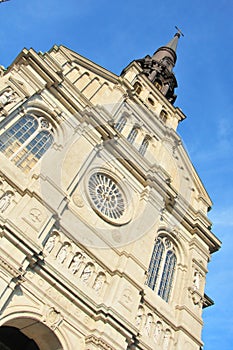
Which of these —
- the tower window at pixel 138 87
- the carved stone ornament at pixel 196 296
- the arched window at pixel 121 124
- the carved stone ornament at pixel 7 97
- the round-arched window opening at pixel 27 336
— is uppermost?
the tower window at pixel 138 87

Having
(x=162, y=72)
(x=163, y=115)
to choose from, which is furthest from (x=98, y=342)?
(x=162, y=72)

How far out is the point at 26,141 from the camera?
15.9 meters

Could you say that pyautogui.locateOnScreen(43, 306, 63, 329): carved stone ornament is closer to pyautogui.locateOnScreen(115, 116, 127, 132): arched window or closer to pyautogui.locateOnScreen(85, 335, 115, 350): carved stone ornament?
pyautogui.locateOnScreen(85, 335, 115, 350): carved stone ornament

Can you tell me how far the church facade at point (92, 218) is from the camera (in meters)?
12.8

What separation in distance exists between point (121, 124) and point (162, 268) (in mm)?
7639

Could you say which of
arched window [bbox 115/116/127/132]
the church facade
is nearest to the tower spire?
the church facade

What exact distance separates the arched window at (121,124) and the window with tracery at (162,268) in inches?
232

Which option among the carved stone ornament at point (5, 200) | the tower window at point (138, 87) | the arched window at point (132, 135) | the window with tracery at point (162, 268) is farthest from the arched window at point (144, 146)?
the carved stone ornament at point (5, 200)

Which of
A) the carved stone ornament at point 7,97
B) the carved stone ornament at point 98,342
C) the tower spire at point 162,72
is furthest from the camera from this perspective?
the tower spire at point 162,72

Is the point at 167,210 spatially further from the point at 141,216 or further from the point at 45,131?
the point at 45,131

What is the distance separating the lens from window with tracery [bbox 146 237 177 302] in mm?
17141

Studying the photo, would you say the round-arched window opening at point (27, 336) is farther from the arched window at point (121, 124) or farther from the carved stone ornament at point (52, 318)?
the arched window at point (121, 124)

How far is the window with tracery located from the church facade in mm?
58

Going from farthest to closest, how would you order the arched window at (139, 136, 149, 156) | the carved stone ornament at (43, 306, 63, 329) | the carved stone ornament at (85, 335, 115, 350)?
the arched window at (139, 136, 149, 156) → the carved stone ornament at (85, 335, 115, 350) → the carved stone ornament at (43, 306, 63, 329)
